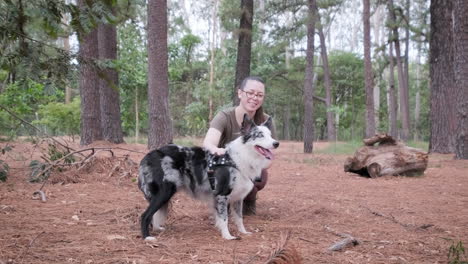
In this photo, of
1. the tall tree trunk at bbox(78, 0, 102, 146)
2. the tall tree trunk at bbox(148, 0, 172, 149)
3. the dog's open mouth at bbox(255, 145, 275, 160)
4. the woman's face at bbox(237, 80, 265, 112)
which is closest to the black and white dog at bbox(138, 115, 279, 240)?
the dog's open mouth at bbox(255, 145, 275, 160)

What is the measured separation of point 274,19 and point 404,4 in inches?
687

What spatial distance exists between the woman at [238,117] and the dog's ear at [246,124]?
0.29 metres

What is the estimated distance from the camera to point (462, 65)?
10.8m

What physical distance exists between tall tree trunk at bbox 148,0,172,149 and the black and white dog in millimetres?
4272

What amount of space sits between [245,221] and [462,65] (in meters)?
8.86

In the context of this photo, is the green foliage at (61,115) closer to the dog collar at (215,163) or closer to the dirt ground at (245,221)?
the dirt ground at (245,221)

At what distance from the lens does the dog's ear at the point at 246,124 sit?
14.7 feet

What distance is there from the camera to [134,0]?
14.2 m

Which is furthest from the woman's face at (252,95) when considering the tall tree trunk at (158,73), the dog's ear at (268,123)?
the tall tree trunk at (158,73)

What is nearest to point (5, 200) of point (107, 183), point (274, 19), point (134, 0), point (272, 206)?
point (107, 183)

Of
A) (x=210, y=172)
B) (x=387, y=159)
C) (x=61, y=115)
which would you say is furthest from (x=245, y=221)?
(x=61, y=115)

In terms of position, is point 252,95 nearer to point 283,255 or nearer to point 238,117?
point 238,117

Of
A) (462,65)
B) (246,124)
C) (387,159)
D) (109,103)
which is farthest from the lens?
(109,103)

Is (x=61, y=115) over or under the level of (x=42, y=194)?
over
